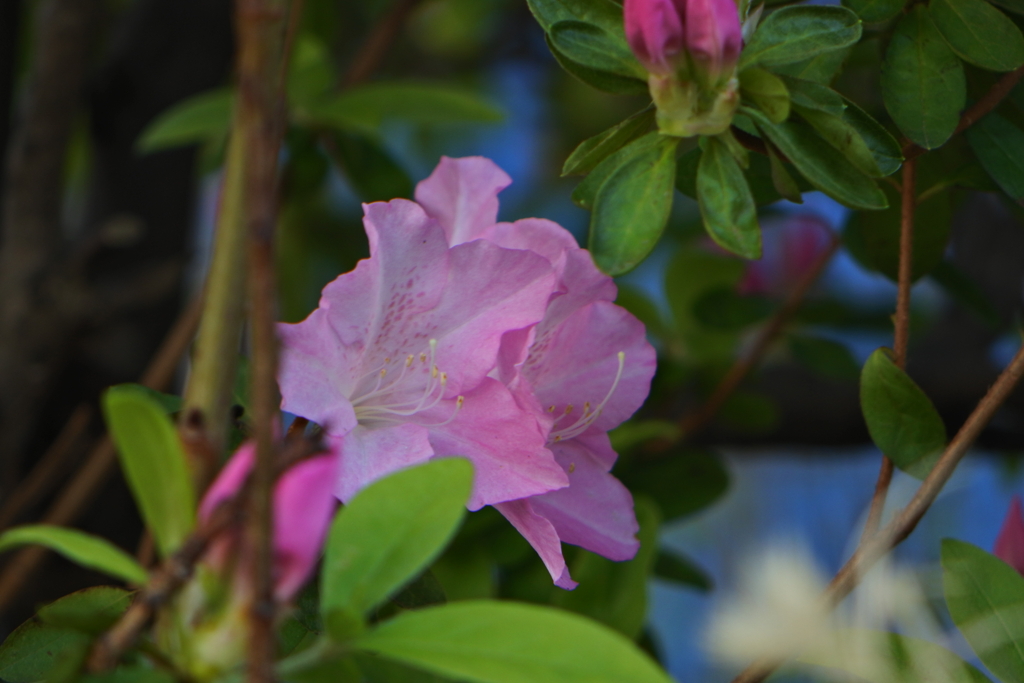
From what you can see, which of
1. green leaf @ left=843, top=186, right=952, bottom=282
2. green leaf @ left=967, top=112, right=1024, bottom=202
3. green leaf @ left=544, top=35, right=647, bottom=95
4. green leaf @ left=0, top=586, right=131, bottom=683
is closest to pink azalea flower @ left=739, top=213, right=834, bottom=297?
green leaf @ left=843, top=186, right=952, bottom=282

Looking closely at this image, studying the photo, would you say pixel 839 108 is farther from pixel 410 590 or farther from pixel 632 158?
pixel 410 590

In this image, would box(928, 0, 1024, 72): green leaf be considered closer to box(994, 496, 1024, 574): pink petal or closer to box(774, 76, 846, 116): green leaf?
box(774, 76, 846, 116): green leaf

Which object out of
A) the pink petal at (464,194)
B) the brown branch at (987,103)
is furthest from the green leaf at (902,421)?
the pink petal at (464,194)

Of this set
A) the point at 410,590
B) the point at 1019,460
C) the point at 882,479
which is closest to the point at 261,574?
the point at 410,590

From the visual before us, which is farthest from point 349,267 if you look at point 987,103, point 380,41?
point 987,103

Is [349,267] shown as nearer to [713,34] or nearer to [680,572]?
[680,572]
